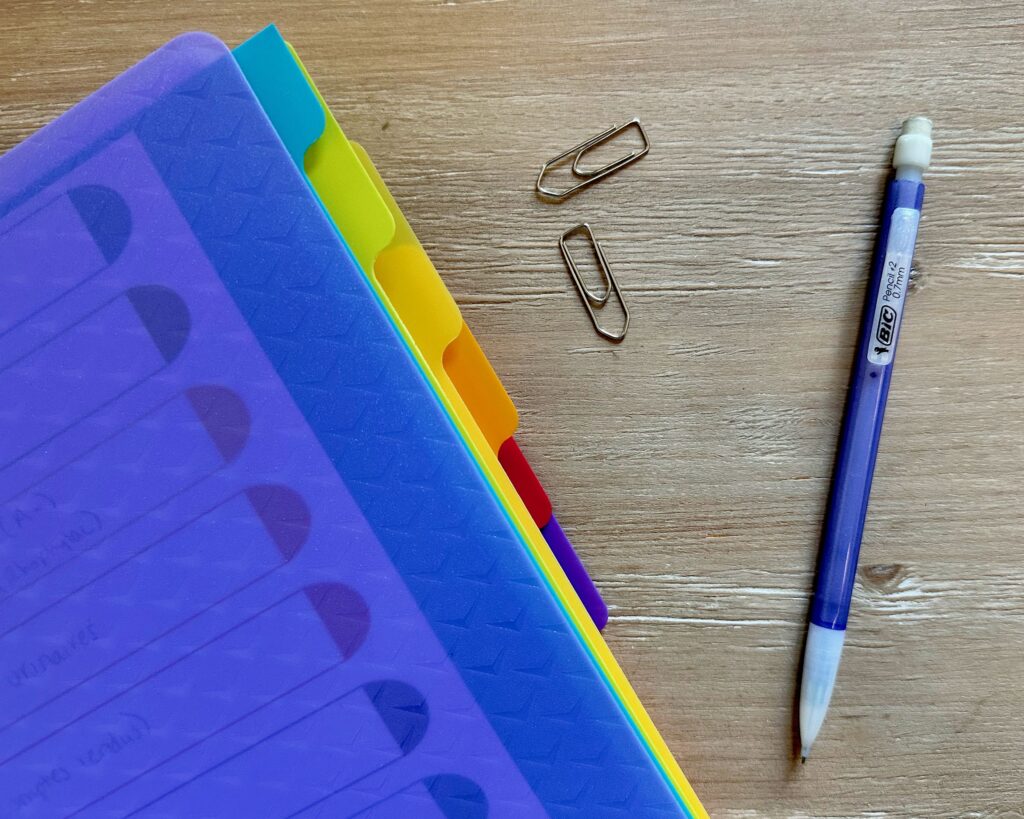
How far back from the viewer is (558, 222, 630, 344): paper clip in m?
0.50

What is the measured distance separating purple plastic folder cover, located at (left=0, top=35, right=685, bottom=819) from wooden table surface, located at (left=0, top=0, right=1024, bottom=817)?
0.34 feet

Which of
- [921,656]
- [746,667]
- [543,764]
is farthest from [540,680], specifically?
[921,656]

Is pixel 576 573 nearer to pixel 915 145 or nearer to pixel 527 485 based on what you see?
pixel 527 485

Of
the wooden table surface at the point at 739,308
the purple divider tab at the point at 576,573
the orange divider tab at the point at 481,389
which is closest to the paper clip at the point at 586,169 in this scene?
the wooden table surface at the point at 739,308

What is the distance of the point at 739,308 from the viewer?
504mm

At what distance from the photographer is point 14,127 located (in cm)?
51

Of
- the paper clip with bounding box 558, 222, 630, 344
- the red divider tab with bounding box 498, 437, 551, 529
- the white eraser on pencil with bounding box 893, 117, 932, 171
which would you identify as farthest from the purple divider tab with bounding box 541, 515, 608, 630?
the white eraser on pencil with bounding box 893, 117, 932, 171

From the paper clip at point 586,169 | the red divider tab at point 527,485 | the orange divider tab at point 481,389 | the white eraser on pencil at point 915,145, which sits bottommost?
the red divider tab at point 527,485

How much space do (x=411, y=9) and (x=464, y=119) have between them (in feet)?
0.28

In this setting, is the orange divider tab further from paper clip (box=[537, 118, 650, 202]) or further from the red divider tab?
paper clip (box=[537, 118, 650, 202])

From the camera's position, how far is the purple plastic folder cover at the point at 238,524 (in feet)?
1.37

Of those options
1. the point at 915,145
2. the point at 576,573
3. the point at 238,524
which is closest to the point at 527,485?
the point at 576,573

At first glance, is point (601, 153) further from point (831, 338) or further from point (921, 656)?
point (921, 656)

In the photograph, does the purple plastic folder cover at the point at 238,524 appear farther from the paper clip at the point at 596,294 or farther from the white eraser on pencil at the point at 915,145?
the white eraser on pencil at the point at 915,145
